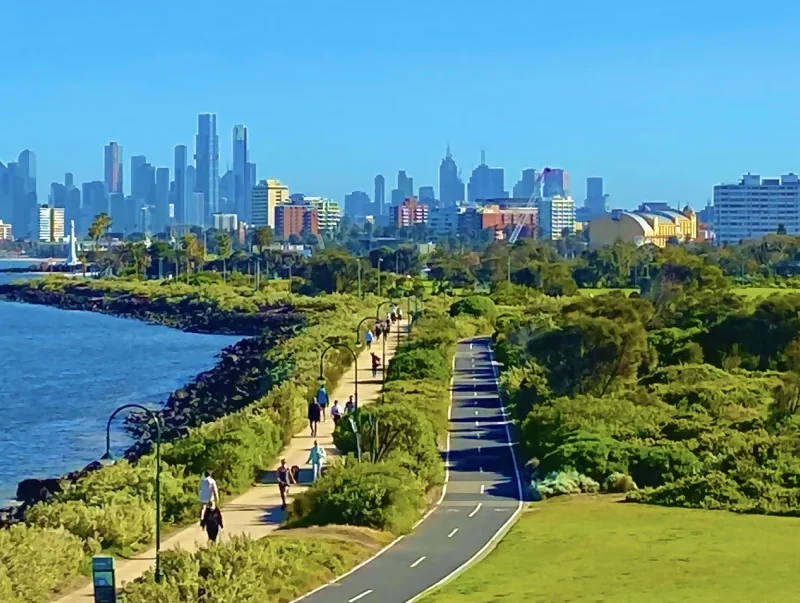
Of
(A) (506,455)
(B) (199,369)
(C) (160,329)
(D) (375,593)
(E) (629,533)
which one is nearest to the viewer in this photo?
(D) (375,593)

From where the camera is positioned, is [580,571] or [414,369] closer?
[580,571]

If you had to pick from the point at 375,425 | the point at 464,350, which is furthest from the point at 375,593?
the point at 464,350

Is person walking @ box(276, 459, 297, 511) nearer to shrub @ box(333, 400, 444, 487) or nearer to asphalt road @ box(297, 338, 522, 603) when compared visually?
shrub @ box(333, 400, 444, 487)

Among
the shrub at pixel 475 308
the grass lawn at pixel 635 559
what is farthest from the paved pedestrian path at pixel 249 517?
the shrub at pixel 475 308

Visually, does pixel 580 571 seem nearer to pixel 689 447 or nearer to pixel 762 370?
pixel 689 447


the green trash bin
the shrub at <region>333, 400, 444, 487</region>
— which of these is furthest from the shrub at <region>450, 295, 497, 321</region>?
the green trash bin

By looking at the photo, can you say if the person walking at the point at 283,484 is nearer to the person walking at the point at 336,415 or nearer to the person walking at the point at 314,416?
the person walking at the point at 336,415

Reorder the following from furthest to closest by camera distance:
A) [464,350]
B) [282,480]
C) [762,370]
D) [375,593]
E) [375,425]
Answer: [464,350]
[762,370]
[375,425]
[282,480]
[375,593]
